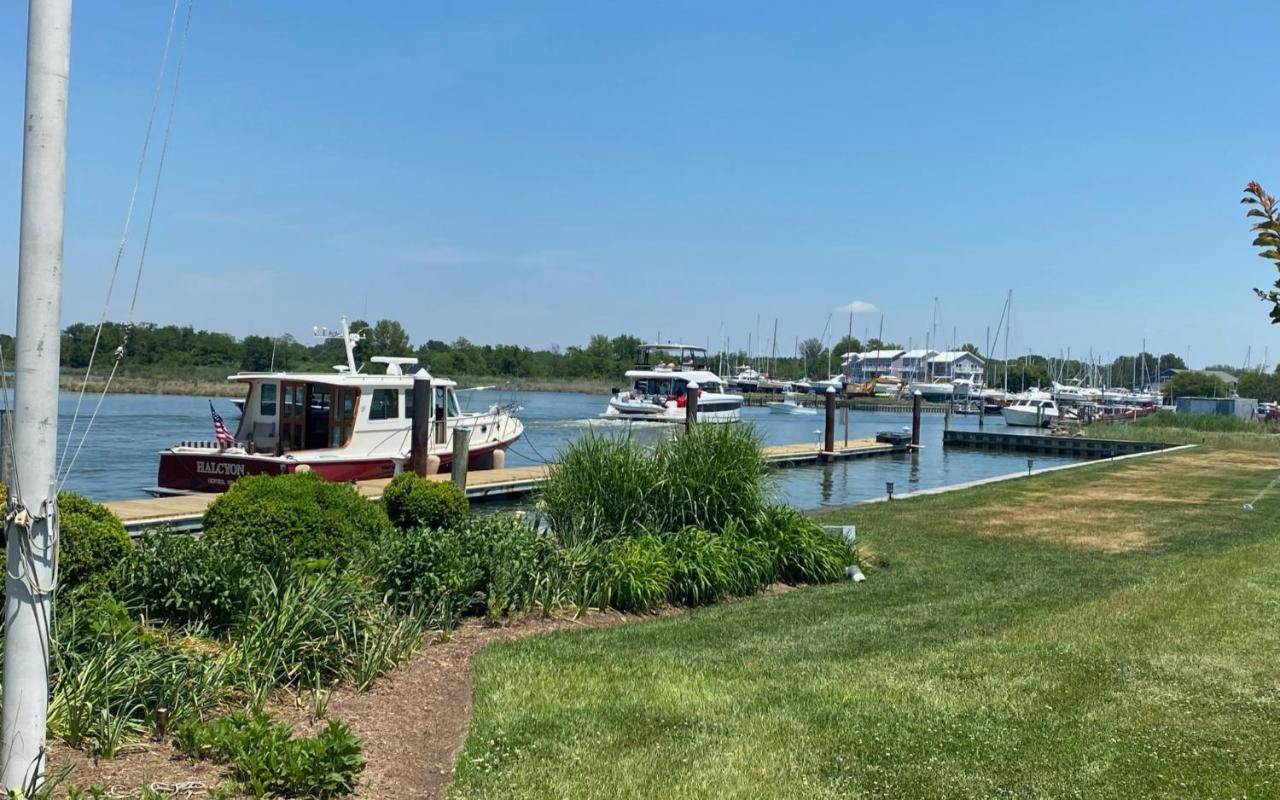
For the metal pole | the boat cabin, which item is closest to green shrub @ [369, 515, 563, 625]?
the metal pole

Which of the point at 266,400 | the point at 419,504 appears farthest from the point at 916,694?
the point at 266,400

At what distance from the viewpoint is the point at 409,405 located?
81.5 feet

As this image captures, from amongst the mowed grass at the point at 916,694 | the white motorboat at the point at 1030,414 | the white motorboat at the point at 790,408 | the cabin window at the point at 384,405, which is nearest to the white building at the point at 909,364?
the white motorboat at the point at 790,408

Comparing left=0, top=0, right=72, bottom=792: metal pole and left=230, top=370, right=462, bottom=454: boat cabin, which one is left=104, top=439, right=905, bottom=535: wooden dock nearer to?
left=230, top=370, right=462, bottom=454: boat cabin

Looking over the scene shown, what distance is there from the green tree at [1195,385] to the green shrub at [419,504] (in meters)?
121

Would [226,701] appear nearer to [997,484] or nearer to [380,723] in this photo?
[380,723]

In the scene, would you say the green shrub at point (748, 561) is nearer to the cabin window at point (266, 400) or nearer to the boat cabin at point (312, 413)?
the boat cabin at point (312, 413)

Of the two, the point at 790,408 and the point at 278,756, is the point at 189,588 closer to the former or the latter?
the point at 278,756

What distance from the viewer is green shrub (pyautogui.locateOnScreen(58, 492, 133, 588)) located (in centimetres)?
684

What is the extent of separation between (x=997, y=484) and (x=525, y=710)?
20220mm

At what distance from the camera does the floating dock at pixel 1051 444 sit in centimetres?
4480

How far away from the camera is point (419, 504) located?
1170 centimetres

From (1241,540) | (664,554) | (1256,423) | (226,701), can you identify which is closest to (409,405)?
(664,554)

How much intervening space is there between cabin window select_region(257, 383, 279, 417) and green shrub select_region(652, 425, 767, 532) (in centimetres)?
1329
